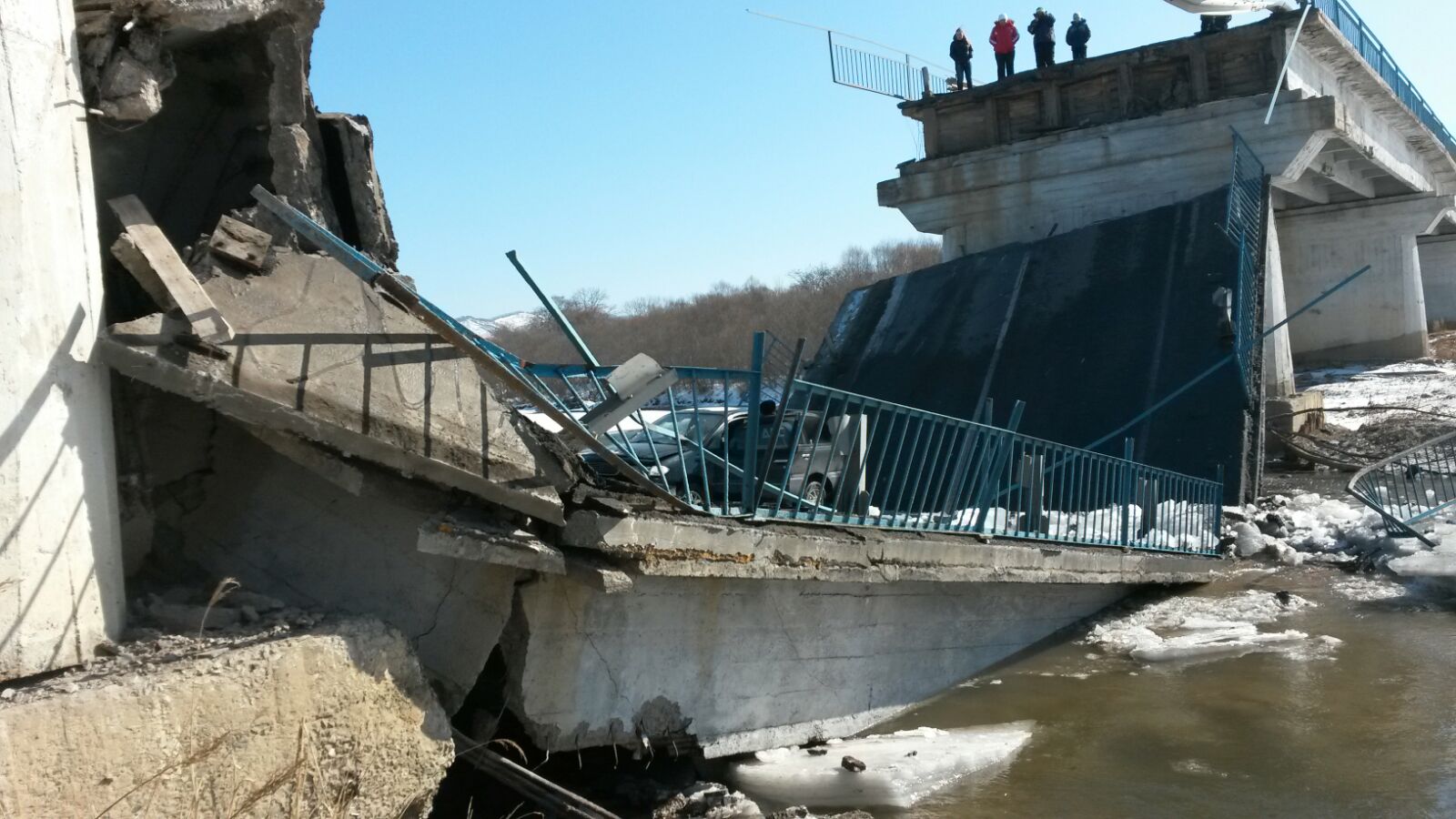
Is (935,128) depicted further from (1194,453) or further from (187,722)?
(187,722)

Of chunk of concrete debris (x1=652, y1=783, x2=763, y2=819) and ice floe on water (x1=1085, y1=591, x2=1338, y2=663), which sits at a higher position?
ice floe on water (x1=1085, y1=591, x2=1338, y2=663)

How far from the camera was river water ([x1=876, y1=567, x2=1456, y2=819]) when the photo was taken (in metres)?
5.38

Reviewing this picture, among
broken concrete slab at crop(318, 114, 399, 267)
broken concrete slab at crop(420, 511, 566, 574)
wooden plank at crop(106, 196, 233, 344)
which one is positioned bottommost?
broken concrete slab at crop(420, 511, 566, 574)

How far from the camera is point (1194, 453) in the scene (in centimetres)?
1277

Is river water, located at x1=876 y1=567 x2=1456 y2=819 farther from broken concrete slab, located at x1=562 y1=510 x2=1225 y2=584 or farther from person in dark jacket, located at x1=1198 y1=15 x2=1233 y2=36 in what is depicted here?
person in dark jacket, located at x1=1198 y1=15 x2=1233 y2=36

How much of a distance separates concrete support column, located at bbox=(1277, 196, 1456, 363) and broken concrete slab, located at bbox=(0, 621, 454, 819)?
Result: 69.9 ft

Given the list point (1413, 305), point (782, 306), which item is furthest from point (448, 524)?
point (782, 306)

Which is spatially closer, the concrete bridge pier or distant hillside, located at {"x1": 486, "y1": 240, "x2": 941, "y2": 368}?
the concrete bridge pier

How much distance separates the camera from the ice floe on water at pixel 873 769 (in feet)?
18.1

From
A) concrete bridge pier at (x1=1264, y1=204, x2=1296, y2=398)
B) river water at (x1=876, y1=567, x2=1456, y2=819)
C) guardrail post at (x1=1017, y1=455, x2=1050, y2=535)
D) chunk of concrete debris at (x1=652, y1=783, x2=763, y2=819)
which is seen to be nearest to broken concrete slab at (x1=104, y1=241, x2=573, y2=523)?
chunk of concrete debris at (x1=652, y1=783, x2=763, y2=819)

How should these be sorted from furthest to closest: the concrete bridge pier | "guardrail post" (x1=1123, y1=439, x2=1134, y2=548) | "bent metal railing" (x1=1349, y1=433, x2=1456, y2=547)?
the concrete bridge pier, "bent metal railing" (x1=1349, y1=433, x2=1456, y2=547), "guardrail post" (x1=1123, y1=439, x2=1134, y2=548)

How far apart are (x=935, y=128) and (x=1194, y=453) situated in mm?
8731

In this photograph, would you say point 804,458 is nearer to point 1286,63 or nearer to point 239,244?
point 239,244

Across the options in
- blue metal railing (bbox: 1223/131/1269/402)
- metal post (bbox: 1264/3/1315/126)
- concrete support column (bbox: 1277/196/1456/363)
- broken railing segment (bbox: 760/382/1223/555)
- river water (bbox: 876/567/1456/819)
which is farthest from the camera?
concrete support column (bbox: 1277/196/1456/363)
